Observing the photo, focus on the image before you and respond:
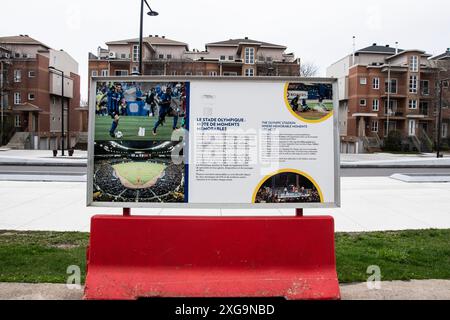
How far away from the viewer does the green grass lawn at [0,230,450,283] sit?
5031 millimetres

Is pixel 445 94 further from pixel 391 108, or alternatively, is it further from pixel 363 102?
pixel 363 102

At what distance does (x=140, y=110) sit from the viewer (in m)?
4.43

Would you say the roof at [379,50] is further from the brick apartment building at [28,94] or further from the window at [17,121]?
the window at [17,121]

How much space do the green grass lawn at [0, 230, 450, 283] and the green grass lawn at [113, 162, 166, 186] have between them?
1.47 m

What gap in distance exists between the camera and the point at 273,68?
2509 inches

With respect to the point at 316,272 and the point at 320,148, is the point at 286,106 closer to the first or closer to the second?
the point at 320,148

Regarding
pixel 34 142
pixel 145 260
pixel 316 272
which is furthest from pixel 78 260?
pixel 34 142

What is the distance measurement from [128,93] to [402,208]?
8.21 metres

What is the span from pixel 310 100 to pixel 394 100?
209ft

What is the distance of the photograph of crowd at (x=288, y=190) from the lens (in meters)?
4.42

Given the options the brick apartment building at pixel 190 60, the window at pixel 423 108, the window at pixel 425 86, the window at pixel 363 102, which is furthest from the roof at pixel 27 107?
the window at pixel 425 86

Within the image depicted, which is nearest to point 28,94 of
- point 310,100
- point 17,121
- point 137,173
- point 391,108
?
point 17,121

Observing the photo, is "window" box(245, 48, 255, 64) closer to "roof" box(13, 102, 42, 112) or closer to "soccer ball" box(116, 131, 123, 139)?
"roof" box(13, 102, 42, 112)

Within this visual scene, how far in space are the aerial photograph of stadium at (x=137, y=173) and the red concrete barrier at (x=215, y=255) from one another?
244 mm
